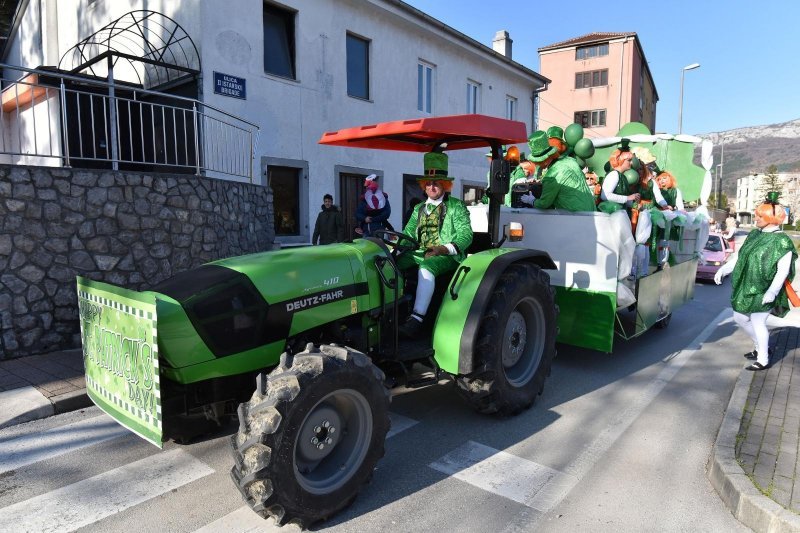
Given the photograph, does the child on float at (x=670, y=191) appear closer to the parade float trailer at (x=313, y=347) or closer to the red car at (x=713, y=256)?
the parade float trailer at (x=313, y=347)

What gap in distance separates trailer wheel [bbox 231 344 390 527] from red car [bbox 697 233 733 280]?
11.9 meters

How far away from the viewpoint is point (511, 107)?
17672 millimetres

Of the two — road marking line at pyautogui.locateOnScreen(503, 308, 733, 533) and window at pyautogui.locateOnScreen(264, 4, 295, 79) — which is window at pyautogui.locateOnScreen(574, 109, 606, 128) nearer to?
window at pyautogui.locateOnScreen(264, 4, 295, 79)

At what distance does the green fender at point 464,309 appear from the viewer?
3.50 metres

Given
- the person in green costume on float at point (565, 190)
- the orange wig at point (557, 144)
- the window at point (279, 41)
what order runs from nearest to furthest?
1. the person in green costume on float at point (565, 190)
2. the orange wig at point (557, 144)
3. the window at point (279, 41)

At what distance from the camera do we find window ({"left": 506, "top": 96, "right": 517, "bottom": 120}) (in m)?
17.3

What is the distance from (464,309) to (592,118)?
3766 cm

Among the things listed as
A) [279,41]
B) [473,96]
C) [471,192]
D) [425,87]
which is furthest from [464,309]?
[473,96]

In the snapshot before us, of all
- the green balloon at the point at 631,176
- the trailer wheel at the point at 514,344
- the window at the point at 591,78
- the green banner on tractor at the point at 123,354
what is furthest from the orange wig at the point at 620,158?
the window at the point at 591,78

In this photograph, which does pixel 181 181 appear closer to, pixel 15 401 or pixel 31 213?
pixel 31 213

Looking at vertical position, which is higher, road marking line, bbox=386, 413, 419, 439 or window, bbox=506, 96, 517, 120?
window, bbox=506, 96, 517, 120

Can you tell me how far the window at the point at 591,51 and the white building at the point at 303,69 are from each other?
2637 cm

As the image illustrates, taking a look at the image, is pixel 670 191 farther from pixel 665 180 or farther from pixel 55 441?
pixel 55 441

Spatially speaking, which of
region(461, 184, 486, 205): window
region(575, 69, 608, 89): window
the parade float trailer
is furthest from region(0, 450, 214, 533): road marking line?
region(575, 69, 608, 89): window
